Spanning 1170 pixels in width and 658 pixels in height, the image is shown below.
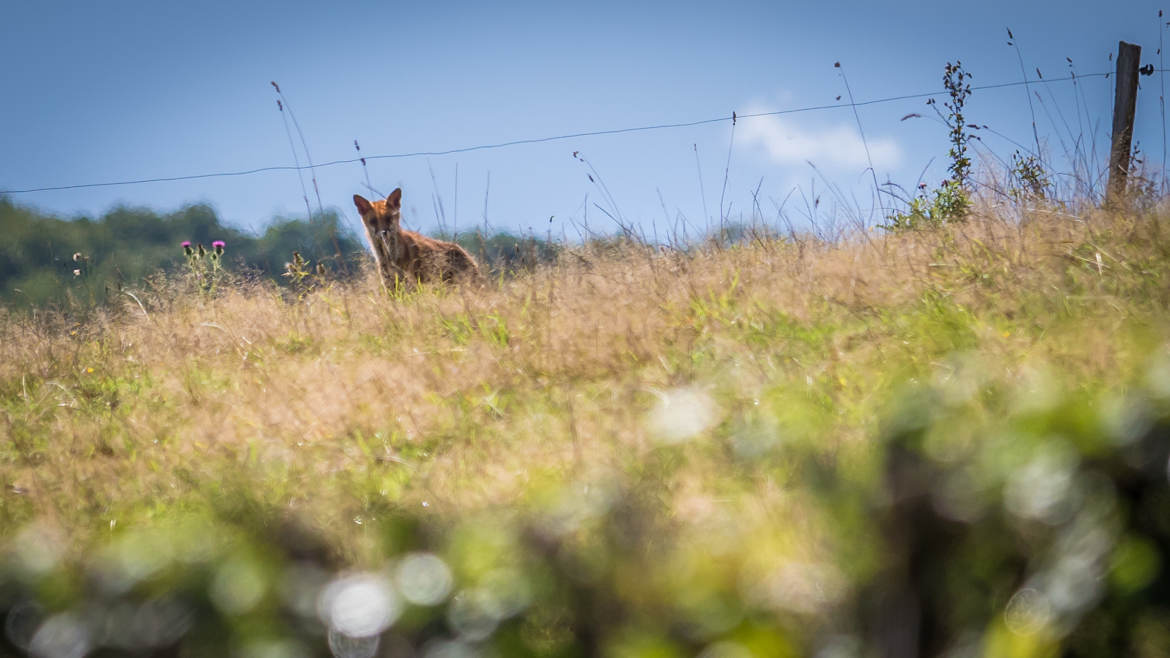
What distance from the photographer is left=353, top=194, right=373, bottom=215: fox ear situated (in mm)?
8305

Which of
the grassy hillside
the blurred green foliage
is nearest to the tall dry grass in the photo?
the grassy hillside

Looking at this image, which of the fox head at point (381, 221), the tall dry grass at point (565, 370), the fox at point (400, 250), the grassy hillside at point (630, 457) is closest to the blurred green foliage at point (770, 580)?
the grassy hillside at point (630, 457)

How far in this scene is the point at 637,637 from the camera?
0.77m

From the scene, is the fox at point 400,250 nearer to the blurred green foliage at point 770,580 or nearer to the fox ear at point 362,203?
the fox ear at point 362,203

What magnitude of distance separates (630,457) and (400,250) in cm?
655

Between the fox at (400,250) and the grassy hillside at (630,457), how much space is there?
1738mm

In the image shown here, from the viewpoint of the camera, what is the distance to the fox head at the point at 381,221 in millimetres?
8148

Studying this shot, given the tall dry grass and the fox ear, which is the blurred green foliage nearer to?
the tall dry grass

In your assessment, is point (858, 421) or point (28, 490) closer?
point (858, 421)

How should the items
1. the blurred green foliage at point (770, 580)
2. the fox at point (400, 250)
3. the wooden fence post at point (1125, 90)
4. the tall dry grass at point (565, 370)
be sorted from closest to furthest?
the blurred green foliage at point (770, 580) → the tall dry grass at point (565, 370) → the wooden fence post at point (1125, 90) → the fox at point (400, 250)

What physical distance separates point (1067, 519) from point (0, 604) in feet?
4.00

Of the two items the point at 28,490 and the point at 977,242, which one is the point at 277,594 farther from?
the point at 977,242

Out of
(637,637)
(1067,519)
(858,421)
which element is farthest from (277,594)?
(858,421)

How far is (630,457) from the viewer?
7.49 feet
